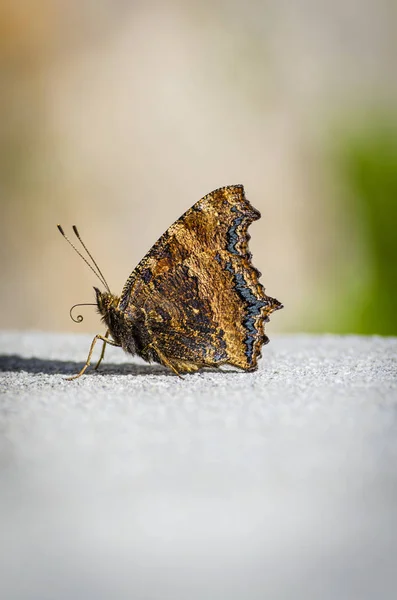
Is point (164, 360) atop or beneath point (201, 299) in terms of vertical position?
beneath

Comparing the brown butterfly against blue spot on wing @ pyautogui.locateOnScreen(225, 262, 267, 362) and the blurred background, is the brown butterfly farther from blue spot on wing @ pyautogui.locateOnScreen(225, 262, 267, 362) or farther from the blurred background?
the blurred background

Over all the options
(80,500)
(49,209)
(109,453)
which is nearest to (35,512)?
(80,500)

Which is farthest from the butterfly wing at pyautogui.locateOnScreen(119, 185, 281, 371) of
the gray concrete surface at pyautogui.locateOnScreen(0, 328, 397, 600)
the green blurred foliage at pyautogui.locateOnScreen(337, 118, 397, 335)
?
the green blurred foliage at pyautogui.locateOnScreen(337, 118, 397, 335)

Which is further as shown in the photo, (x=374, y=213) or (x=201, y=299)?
(x=374, y=213)

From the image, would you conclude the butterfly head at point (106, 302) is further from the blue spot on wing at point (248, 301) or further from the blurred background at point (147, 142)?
the blurred background at point (147, 142)

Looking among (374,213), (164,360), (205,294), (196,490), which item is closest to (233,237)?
(205,294)

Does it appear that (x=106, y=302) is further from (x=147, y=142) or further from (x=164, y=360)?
(x=147, y=142)

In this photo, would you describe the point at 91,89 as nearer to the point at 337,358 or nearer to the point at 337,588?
the point at 337,358
